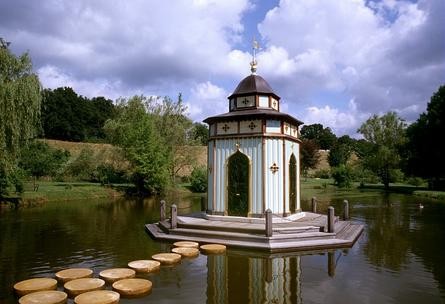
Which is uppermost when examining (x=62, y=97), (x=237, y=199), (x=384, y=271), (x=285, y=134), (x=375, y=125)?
(x=62, y=97)

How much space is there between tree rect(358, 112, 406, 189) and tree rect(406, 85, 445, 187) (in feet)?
11.6

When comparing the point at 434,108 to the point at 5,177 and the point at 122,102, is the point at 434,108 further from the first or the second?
the point at 5,177

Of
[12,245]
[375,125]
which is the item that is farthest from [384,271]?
[375,125]

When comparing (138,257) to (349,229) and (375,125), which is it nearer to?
(349,229)

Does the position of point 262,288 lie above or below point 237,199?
below

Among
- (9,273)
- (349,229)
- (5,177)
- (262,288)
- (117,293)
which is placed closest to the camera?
(117,293)

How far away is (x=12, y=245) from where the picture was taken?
13.1 m

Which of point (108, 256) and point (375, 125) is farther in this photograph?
point (375, 125)

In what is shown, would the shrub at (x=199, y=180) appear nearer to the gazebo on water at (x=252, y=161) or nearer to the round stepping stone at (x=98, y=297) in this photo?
the gazebo on water at (x=252, y=161)

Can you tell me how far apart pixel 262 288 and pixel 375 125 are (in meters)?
47.7

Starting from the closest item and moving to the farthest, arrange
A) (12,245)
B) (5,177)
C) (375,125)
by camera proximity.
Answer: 1. (12,245)
2. (5,177)
3. (375,125)

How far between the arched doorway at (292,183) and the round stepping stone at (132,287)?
372 inches

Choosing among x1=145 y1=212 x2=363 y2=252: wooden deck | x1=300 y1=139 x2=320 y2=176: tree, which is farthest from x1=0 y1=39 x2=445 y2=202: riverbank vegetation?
x1=145 y1=212 x2=363 y2=252: wooden deck

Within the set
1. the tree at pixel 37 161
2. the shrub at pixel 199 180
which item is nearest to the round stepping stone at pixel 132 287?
the tree at pixel 37 161
